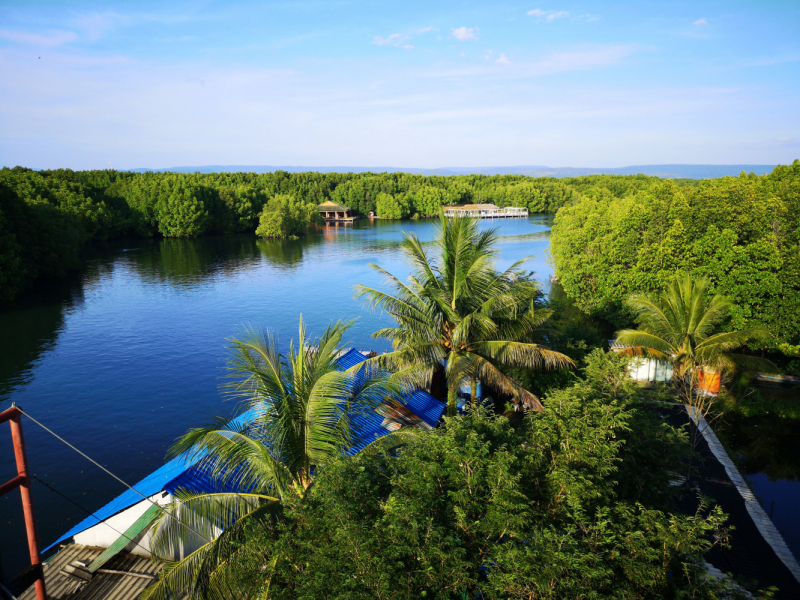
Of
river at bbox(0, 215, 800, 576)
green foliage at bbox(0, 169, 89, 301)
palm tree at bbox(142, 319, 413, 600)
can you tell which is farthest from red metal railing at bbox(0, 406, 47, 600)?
green foliage at bbox(0, 169, 89, 301)

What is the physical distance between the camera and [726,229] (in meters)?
20.9

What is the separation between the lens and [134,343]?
95.3 ft

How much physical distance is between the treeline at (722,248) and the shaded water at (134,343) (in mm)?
12756

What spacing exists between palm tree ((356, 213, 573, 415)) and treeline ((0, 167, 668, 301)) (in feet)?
122

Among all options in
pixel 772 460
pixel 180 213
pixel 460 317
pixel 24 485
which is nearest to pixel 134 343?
pixel 460 317

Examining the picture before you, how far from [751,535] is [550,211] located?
383ft

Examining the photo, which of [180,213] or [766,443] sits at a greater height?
[180,213]

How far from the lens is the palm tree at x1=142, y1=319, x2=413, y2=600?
22.2 feet

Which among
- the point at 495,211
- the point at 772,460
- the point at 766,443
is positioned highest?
the point at 495,211

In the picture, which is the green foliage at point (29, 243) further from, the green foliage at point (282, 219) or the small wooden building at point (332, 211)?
the small wooden building at point (332, 211)

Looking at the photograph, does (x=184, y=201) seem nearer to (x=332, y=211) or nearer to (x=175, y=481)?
(x=332, y=211)

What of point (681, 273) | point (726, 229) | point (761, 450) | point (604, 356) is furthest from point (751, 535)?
point (726, 229)

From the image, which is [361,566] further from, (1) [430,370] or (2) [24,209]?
(2) [24,209]

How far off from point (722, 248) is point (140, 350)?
3012 cm
